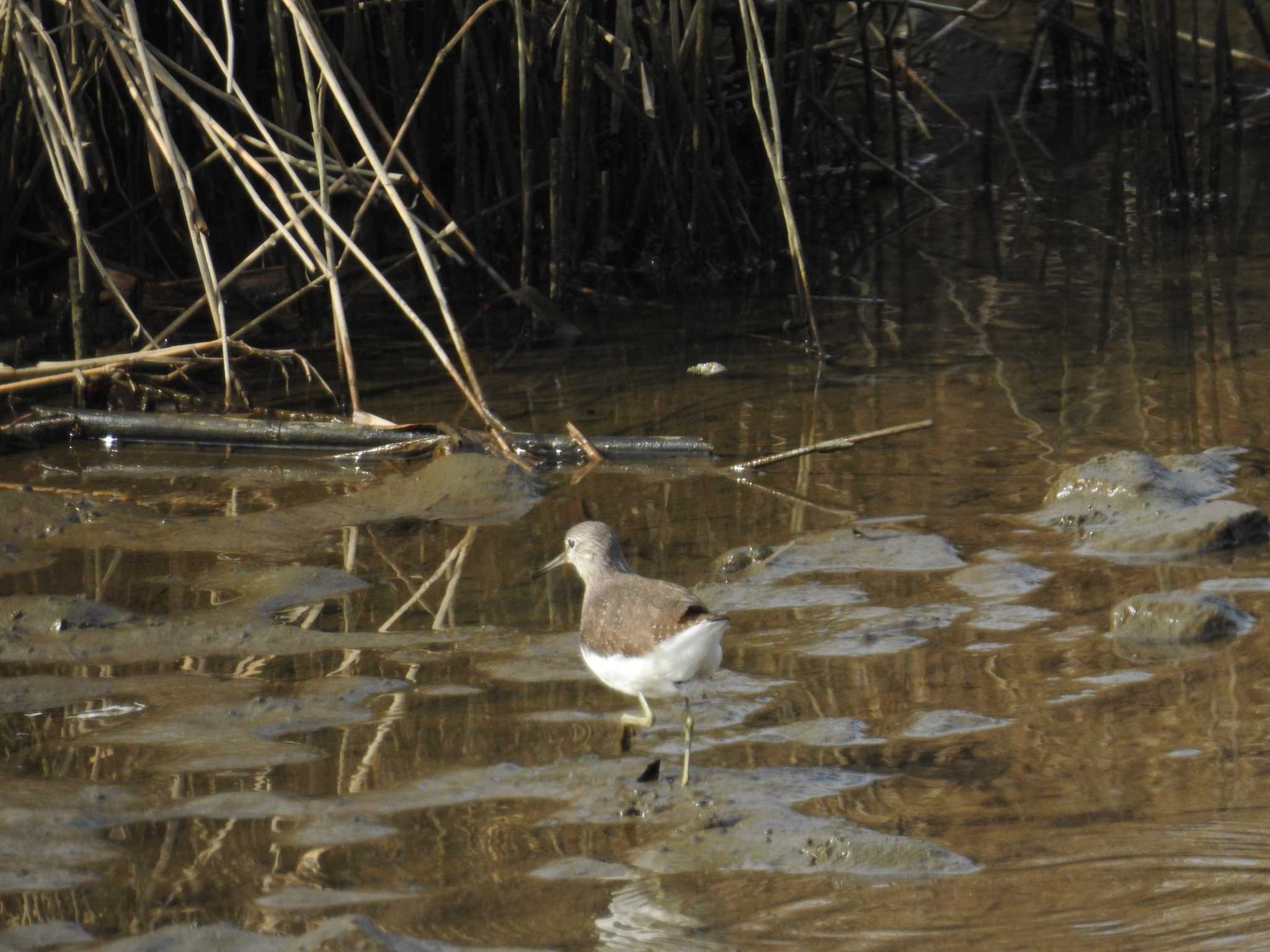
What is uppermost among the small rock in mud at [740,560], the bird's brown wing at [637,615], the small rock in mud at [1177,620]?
the bird's brown wing at [637,615]

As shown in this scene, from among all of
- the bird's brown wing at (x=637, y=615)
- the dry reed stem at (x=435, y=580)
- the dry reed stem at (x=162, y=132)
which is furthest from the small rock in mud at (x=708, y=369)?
the bird's brown wing at (x=637, y=615)

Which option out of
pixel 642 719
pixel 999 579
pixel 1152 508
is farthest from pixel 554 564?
pixel 1152 508

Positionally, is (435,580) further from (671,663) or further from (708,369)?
(708,369)

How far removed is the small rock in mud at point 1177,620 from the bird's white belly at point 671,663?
3.49ft

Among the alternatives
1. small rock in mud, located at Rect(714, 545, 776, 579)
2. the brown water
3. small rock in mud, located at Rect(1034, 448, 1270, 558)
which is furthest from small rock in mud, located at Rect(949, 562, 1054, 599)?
small rock in mud, located at Rect(714, 545, 776, 579)

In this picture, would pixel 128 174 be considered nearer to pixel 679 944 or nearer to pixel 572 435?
pixel 572 435

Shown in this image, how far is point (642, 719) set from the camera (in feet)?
10.8

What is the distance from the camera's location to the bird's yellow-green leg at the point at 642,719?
3293mm

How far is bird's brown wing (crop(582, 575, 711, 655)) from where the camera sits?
300cm

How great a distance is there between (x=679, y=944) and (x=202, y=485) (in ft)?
10.2

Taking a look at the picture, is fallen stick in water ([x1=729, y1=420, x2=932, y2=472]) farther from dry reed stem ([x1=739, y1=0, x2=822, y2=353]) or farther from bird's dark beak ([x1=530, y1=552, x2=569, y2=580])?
bird's dark beak ([x1=530, y1=552, x2=569, y2=580])

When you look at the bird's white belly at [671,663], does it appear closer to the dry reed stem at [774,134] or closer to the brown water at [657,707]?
the brown water at [657,707]

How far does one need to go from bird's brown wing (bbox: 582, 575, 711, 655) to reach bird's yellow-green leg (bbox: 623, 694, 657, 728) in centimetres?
18

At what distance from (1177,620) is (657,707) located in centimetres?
117
